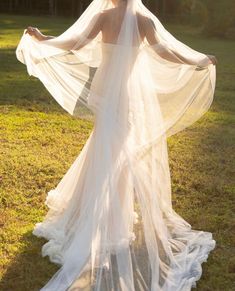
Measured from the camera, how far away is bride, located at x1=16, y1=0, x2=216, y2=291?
12.9 feet

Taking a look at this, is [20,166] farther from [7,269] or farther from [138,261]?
[138,261]

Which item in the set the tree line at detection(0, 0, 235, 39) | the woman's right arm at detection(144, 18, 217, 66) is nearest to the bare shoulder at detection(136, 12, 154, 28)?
the woman's right arm at detection(144, 18, 217, 66)

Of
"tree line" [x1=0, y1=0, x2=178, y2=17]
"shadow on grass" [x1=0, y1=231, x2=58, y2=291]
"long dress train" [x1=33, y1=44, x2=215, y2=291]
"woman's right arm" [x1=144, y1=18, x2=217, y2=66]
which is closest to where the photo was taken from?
"long dress train" [x1=33, y1=44, x2=215, y2=291]

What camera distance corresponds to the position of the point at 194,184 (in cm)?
608

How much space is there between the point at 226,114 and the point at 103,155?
18.0 ft

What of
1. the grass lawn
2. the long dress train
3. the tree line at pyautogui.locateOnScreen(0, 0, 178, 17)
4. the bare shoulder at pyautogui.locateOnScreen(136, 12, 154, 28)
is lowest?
the tree line at pyautogui.locateOnScreen(0, 0, 178, 17)

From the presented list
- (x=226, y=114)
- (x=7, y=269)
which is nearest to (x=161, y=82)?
(x=7, y=269)

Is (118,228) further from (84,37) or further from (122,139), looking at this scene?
(84,37)

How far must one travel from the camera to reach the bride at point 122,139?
394 centimetres

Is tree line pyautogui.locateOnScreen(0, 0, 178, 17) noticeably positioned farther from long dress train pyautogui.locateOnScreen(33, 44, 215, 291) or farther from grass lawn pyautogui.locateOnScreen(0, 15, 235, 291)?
long dress train pyautogui.locateOnScreen(33, 44, 215, 291)

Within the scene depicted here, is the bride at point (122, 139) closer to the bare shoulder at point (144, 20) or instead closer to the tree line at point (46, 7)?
the bare shoulder at point (144, 20)

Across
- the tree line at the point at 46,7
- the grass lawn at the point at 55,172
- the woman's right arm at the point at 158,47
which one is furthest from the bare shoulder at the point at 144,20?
the tree line at the point at 46,7

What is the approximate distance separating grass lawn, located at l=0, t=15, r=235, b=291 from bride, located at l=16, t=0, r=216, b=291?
202 mm

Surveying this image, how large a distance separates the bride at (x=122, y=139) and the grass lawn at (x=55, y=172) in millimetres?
202
